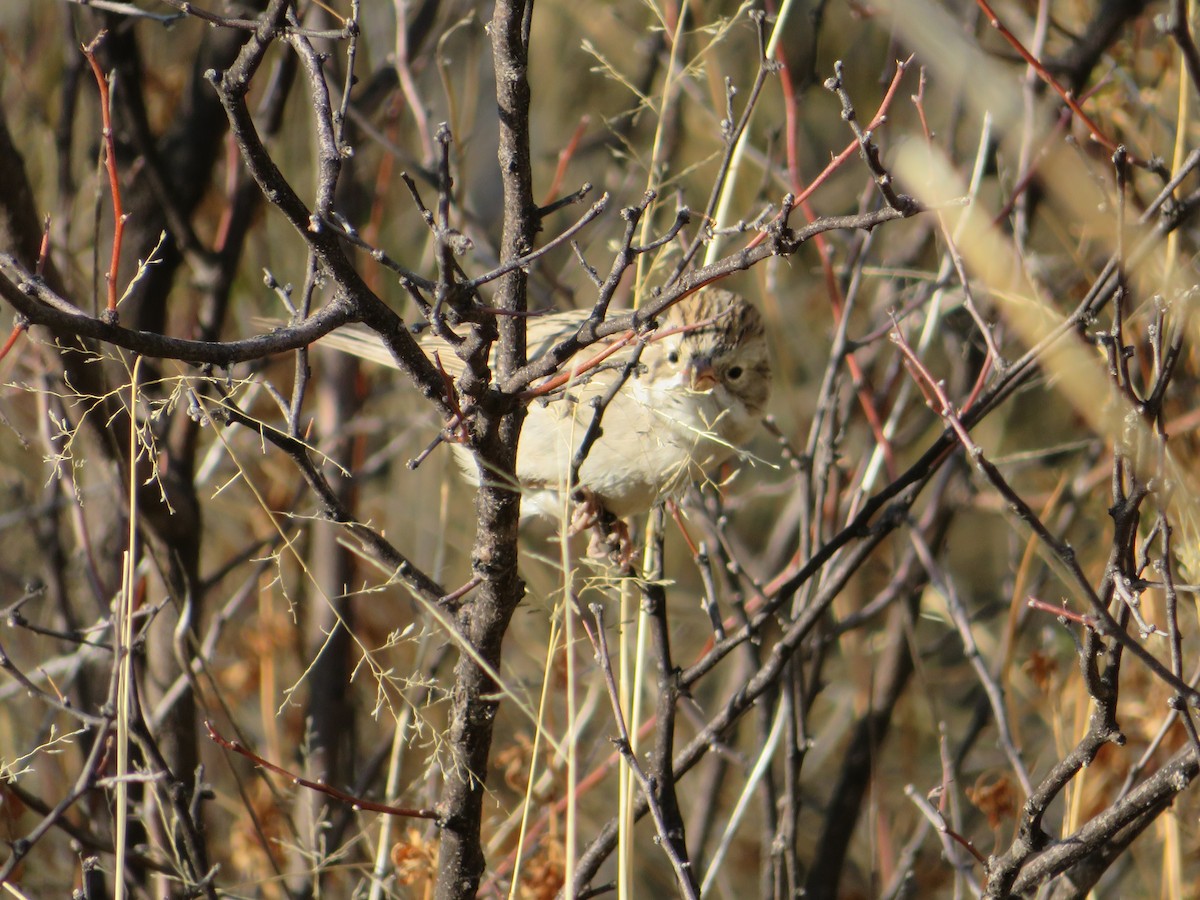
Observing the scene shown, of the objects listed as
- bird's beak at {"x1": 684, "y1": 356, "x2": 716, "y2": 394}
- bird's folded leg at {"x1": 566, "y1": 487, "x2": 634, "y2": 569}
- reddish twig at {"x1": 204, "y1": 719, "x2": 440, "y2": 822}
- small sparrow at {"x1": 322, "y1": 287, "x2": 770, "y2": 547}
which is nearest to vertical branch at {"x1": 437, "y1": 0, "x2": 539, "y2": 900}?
reddish twig at {"x1": 204, "y1": 719, "x2": 440, "y2": 822}

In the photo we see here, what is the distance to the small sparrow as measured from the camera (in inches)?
104

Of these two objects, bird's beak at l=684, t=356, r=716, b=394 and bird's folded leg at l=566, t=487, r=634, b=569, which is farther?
bird's beak at l=684, t=356, r=716, b=394

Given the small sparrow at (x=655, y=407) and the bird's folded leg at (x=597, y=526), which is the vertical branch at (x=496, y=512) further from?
the bird's folded leg at (x=597, y=526)

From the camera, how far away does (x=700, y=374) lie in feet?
9.68

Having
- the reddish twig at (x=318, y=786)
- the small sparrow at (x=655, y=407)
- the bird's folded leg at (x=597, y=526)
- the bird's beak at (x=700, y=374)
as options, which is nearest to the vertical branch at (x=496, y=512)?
the reddish twig at (x=318, y=786)

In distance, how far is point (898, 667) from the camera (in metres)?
3.60

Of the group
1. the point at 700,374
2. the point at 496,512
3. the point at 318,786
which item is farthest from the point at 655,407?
the point at 318,786

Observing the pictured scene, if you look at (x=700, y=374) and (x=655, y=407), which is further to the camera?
(x=700, y=374)

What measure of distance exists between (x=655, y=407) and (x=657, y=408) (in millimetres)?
98

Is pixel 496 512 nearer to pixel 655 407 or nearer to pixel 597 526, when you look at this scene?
pixel 655 407

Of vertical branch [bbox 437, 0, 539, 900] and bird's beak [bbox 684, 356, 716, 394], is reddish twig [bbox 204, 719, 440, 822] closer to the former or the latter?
vertical branch [bbox 437, 0, 539, 900]

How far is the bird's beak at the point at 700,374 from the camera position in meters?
2.93

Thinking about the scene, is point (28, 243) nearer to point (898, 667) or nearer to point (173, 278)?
point (173, 278)

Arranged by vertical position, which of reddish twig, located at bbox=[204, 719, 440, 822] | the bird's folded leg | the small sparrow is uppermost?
the small sparrow
